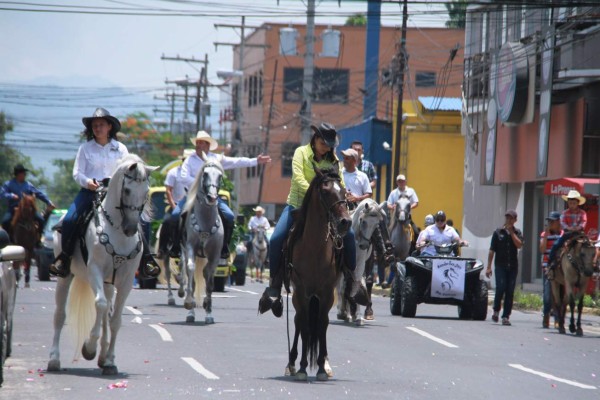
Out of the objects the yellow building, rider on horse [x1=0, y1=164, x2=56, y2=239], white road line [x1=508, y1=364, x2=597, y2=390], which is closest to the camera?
white road line [x1=508, y1=364, x2=597, y2=390]

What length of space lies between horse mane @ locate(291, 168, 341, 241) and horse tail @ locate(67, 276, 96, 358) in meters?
2.24

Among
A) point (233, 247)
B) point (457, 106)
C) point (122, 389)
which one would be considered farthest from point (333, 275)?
→ point (457, 106)

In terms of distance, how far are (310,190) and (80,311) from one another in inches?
107

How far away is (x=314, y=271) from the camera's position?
13.0 meters

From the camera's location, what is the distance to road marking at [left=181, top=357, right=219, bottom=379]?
1282 cm

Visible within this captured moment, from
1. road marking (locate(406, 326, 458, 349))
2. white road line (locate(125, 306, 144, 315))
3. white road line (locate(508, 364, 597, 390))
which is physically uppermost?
road marking (locate(406, 326, 458, 349))

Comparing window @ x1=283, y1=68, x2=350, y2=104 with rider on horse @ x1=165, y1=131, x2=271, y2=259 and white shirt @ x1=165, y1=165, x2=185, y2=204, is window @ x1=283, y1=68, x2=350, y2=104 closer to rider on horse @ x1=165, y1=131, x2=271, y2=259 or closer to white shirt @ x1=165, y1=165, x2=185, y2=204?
A: white shirt @ x1=165, y1=165, x2=185, y2=204

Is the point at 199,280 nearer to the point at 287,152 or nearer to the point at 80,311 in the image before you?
the point at 80,311

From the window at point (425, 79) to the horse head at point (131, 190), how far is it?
70.7m

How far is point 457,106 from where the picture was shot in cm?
5312

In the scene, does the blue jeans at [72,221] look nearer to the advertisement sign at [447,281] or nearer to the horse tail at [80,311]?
the horse tail at [80,311]

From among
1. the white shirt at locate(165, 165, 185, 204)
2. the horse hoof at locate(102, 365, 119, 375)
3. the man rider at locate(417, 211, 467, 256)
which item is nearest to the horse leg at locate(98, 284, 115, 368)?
the horse hoof at locate(102, 365, 119, 375)

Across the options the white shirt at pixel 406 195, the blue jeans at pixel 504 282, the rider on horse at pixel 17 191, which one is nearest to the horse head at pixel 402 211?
the white shirt at pixel 406 195

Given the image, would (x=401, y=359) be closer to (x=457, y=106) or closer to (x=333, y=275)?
(x=333, y=275)
